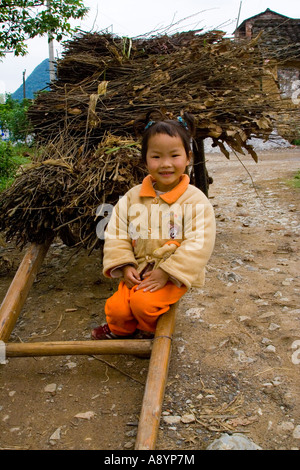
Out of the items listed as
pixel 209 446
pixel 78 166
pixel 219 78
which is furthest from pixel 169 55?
pixel 209 446

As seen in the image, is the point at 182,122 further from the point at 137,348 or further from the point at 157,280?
the point at 137,348

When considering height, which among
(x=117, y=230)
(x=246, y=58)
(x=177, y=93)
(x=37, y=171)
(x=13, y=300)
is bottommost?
(x=13, y=300)

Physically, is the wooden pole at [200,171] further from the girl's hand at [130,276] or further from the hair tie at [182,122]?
the girl's hand at [130,276]

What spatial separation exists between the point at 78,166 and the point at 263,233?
8.17 ft

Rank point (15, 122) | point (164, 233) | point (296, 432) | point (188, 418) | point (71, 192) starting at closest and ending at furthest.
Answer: point (296, 432) → point (188, 418) → point (164, 233) → point (71, 192) → point (15, 122)

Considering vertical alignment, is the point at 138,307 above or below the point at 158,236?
below

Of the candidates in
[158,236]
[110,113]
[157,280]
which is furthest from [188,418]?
[110,113]

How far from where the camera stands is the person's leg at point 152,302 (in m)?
2.11

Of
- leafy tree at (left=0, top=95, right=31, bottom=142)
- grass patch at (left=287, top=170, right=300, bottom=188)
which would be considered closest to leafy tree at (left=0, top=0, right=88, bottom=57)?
leafy tree at (left=0, top=95, right=31, bottom=142)

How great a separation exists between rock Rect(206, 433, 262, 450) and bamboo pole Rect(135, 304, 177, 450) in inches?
9.3

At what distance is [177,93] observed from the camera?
10.1 feet

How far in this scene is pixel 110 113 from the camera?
298cm

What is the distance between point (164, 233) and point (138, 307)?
40 centimetres
